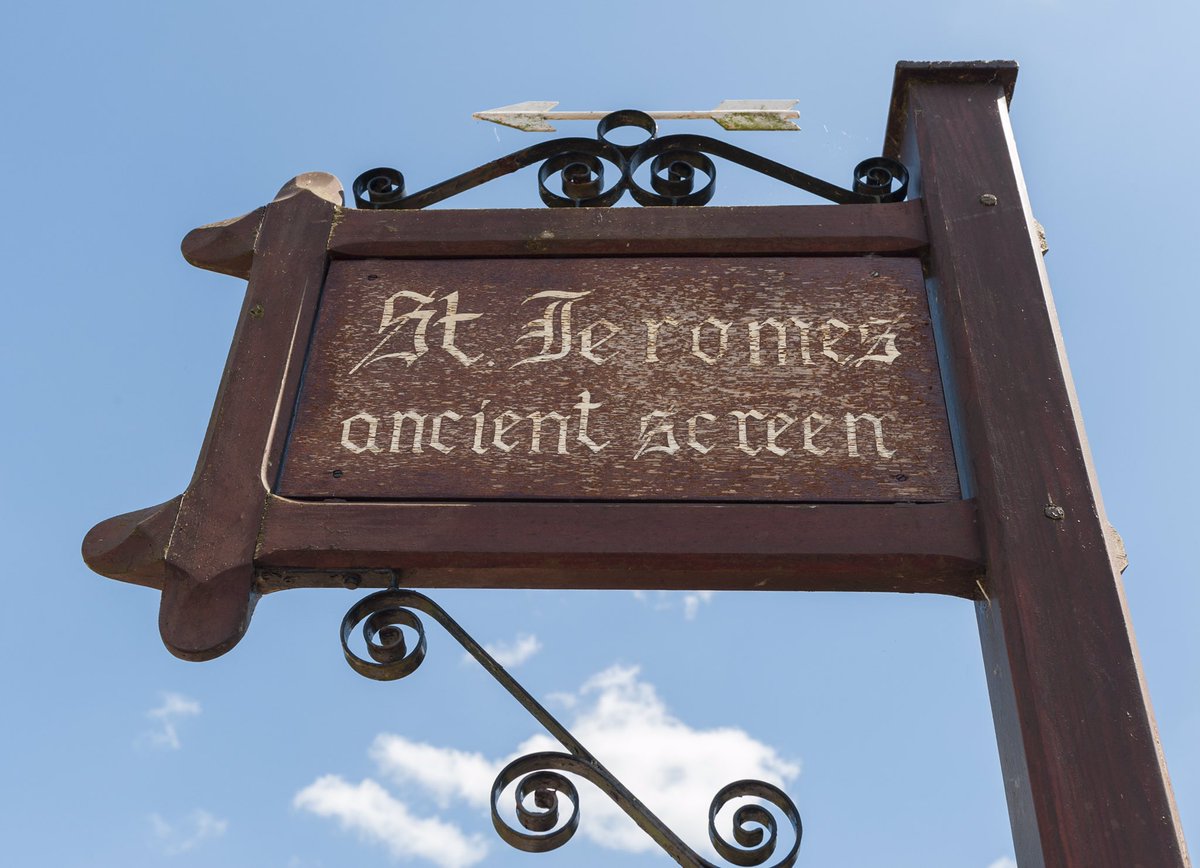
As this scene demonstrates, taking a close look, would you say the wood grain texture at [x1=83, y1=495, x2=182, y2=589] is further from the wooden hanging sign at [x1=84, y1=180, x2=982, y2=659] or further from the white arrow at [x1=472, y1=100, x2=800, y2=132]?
the white arrow at [x1=472, y1=100, x2=800, y2=132]

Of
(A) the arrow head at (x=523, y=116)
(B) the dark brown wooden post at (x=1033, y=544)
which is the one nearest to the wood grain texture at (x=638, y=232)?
(B) the dark brown wooden post at (x=1033, y=544)

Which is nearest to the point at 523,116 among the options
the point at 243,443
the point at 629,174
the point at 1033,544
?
the point at 629,174

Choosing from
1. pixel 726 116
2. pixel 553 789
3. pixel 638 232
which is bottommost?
pixel 553 789

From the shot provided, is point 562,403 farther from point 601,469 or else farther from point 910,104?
point 910,104

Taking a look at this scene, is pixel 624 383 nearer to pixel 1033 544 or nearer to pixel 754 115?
pixel 1033 544

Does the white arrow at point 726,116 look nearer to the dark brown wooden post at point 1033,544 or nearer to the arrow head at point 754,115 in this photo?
the arrow head at point 754,115

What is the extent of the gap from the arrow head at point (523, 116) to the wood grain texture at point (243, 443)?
0.47 m

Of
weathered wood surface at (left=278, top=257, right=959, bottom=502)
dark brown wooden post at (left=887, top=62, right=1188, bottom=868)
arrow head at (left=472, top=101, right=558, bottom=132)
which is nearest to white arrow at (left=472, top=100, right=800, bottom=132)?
arrow head at (left=472, top=101, right=558, bottom=132)

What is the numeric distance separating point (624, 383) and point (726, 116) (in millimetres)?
922

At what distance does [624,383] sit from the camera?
2367 mm

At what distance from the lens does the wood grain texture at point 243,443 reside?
86.1 inches

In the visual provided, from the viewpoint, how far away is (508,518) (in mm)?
2191

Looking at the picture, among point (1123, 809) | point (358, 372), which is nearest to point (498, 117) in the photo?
point (358, 372)

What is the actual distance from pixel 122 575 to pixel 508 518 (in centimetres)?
Result: 66
